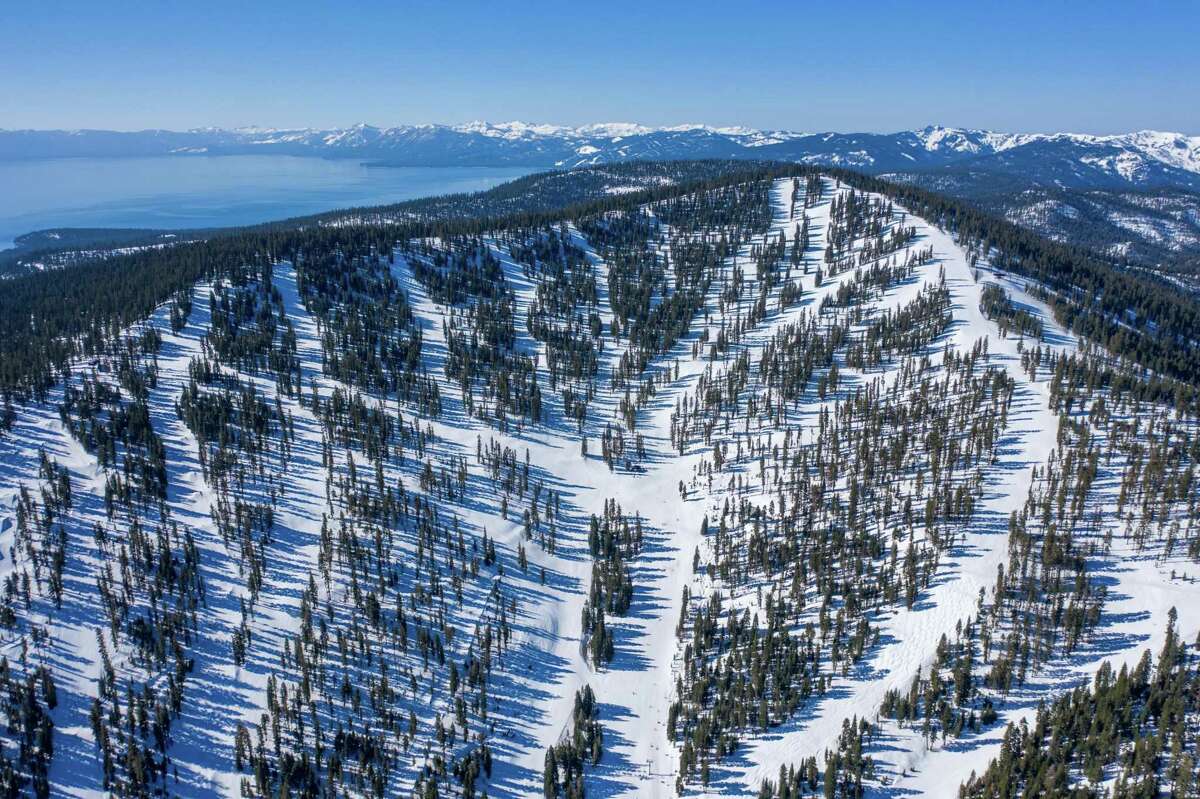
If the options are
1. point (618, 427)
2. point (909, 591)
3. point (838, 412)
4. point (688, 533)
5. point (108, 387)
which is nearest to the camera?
point (909, 591)

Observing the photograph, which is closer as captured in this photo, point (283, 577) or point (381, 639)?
point (381, 639)

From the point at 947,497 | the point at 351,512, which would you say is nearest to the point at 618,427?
the point at 351,512

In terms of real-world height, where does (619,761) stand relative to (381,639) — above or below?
below

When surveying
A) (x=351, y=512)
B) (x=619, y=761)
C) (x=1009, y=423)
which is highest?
(x=1009, y=423)

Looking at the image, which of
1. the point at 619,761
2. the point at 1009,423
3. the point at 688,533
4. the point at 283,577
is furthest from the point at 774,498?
the point at 283,577

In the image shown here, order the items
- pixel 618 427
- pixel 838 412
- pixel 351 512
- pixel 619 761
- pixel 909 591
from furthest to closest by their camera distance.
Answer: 1. pixel 618 427
2. pixel 838 412
3. pixel 351 512
4. pixel 909 591
5. pixel 619 761

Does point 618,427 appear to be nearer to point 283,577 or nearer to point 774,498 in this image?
point 774,498
